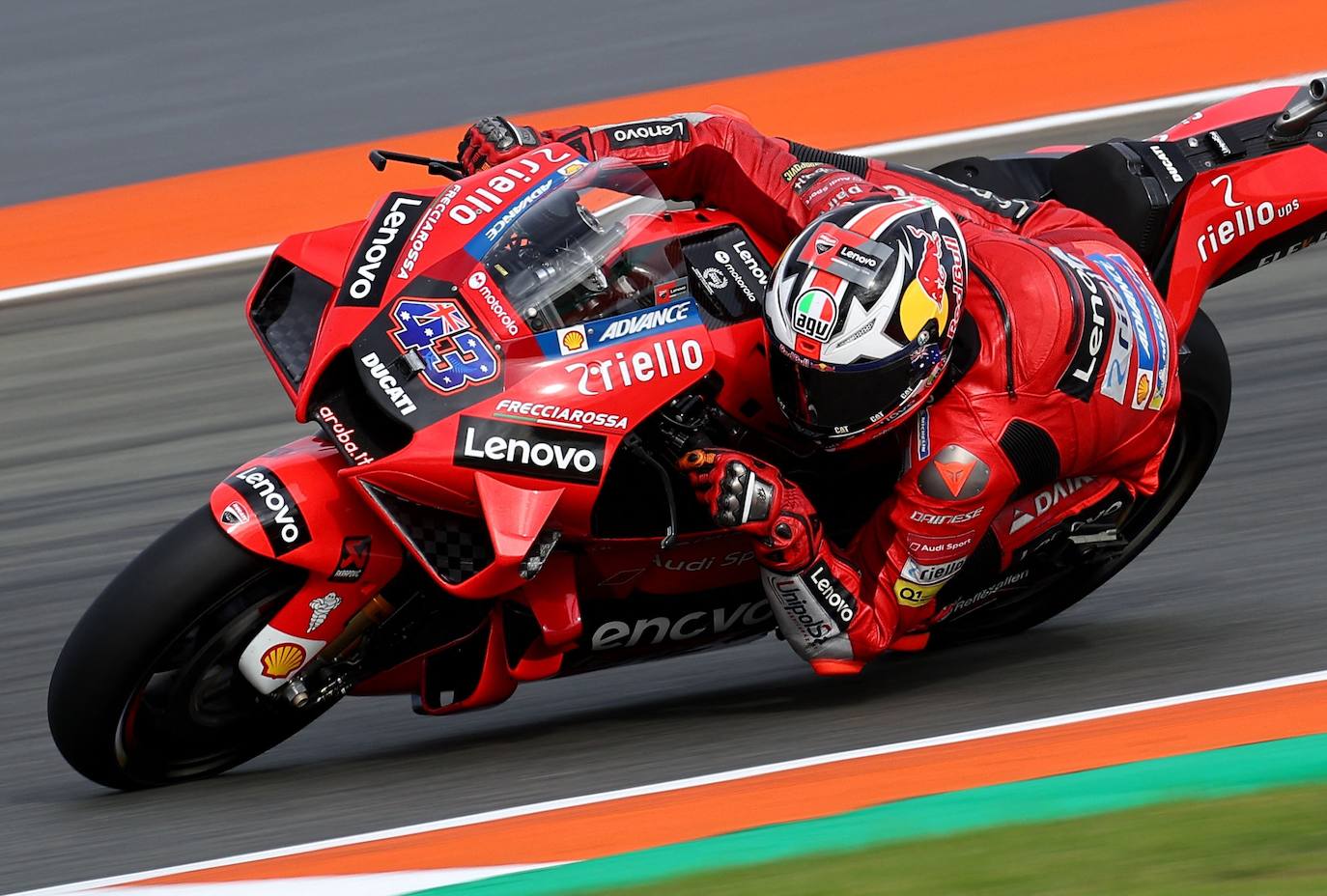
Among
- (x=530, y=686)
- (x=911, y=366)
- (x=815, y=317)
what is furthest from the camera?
(x=530, y=686)

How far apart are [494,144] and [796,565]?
1348mm

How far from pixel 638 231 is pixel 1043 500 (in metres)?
1.42

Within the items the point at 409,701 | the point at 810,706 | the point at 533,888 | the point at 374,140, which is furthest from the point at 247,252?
the point at 533,888

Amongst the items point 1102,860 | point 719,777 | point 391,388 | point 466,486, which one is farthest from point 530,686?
point 1102,860

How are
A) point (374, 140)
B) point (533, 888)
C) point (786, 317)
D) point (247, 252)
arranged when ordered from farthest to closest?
point (374, 140)
point (247, 252)
point (786, 317)
point (533, 888)

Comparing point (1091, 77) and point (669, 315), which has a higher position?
point (669, 315)

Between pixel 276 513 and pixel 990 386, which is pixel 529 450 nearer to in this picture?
pixel 276 513

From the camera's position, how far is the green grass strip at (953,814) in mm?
4070

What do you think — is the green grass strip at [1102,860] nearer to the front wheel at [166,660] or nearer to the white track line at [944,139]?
the front wheel at [166,660]

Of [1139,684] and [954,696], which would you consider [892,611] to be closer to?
[954,696]

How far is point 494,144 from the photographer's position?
16.1 feet

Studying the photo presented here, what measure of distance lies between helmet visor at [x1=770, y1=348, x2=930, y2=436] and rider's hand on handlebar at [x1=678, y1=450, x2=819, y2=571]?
0.17m

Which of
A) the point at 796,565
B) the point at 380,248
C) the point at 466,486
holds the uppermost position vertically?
the point at 380,248

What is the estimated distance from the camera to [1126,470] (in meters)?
5.28
